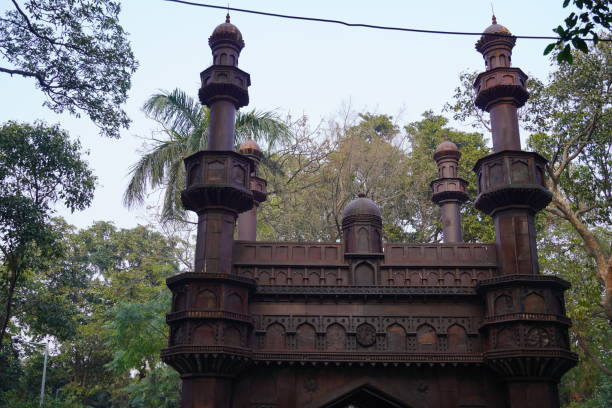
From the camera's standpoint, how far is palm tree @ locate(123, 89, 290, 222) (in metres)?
23.8

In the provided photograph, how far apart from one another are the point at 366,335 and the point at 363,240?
2.72 metres

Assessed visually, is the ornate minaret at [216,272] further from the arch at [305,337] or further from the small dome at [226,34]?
the arch at [305,337]

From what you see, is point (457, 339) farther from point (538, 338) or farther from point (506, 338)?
point (538, 338)

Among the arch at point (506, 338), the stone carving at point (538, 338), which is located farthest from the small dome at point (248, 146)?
the stone carving at point (538, 338)

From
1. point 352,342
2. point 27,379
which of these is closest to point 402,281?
point 352,342

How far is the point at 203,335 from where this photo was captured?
15.7 metres

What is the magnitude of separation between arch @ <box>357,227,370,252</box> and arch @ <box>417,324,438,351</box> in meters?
2.65

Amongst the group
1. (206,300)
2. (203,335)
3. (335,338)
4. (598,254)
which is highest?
(598,254)

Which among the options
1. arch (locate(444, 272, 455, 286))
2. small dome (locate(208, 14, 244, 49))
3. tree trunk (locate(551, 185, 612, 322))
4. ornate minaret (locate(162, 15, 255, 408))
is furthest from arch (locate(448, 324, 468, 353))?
small dome (locate(208, 14, 244, 49))

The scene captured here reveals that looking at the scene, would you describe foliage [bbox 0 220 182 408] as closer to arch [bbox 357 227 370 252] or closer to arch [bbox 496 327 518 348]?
arch [bbox 357 227 370 252]

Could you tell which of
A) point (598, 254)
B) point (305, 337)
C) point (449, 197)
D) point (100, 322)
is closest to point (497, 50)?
point (449, 197)

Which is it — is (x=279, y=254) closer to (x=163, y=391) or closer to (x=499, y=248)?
(x=499, y=248)

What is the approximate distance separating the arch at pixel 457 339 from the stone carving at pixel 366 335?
205 cm

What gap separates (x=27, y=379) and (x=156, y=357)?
1495 cm
